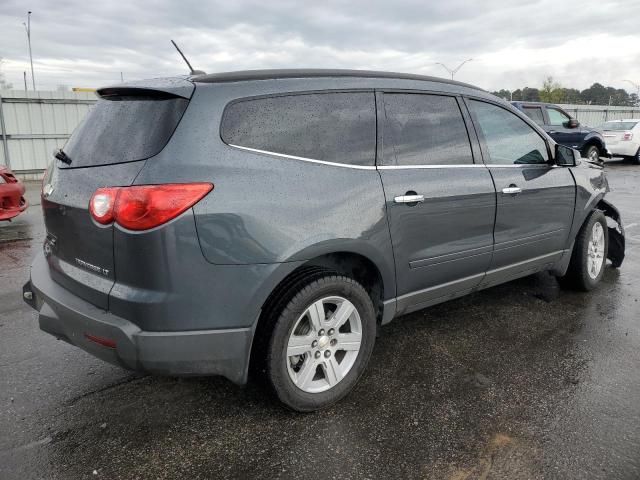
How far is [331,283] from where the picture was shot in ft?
8.82

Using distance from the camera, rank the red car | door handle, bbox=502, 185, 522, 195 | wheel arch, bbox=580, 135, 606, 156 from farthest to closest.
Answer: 1. wheel arch, bbox=580, 135, 606, 156
2. the red car
3. door handle, bbox=502, 185, 522, 195

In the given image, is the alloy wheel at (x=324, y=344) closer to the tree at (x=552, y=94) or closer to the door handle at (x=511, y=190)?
the door handle at (x=511, y=190)

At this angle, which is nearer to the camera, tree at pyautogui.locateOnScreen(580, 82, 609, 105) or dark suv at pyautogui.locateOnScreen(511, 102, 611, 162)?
dark suv at pyautogui.locateOnScreen(511, 102, 611, 162)

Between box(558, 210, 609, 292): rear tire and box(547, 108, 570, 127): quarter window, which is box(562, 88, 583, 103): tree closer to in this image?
box(547, 108, 570, 127): quarter window

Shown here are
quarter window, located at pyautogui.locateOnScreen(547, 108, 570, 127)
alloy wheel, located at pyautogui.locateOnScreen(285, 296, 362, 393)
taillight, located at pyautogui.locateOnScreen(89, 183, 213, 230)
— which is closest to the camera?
taillight, located at pyautogui.locateOnScreen(89, 183, 213, 230)

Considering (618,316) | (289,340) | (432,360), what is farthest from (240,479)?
(618,316)

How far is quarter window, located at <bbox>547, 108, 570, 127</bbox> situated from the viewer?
51.3 ft

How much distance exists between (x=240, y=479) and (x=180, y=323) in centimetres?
73

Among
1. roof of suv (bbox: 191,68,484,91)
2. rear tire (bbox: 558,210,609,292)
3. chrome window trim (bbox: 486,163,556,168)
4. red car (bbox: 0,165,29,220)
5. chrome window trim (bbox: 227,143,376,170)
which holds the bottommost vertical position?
rear tire (bbox: 558,210,609,292)

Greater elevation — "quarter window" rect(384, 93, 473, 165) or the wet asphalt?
"quarter window" rect(384, 93, 473, 165)

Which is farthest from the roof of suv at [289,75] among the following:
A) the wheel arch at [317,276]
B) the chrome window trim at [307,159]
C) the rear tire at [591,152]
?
the rear tire at [591,152]

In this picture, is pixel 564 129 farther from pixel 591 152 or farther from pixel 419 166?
pixel 419 166

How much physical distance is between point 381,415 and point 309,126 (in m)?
1.57

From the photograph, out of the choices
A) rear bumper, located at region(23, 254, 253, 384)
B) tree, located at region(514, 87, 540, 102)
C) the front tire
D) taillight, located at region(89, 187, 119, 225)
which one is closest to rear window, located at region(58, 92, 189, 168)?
taillight, located at region(89, 187, 119, 225)
